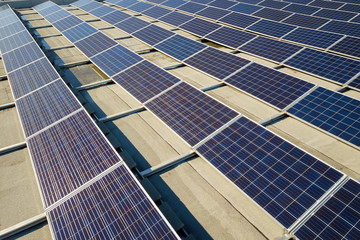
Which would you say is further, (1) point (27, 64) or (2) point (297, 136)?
(1) point (27, 64)

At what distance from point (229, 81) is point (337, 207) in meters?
10.8

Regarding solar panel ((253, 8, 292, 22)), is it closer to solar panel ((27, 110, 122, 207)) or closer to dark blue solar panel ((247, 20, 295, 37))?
dark blue solar panel ((247, 20, 295, 37))

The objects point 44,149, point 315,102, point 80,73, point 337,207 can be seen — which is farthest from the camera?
point 80,73

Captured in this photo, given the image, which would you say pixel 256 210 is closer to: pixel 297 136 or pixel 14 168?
pixel 297 136

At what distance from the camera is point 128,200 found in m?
8.07

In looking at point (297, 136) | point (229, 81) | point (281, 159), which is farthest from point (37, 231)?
point (229, 81)

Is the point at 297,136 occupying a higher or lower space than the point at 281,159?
lower

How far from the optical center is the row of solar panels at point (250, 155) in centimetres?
832

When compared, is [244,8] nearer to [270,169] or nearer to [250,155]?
[250,155]

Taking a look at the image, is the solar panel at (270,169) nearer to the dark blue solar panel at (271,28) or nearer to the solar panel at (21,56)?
the dark blue solar panel at (271,28)

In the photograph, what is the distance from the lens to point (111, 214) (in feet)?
25.5

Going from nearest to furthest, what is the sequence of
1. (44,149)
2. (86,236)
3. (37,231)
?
1. (86,236)
2. (37,231)
3. (44,149)

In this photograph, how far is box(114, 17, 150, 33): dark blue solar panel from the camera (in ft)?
89.8

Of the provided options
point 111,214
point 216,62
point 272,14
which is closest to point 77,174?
point 111,214
